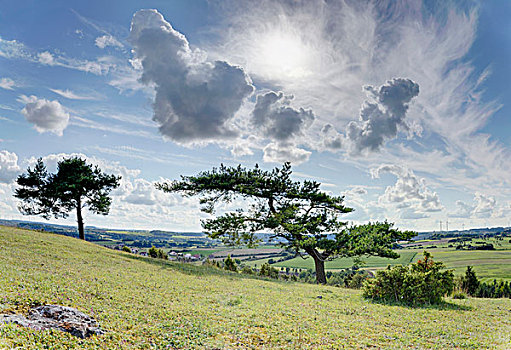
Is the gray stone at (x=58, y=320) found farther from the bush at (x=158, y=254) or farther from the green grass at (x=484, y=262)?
the green grass at (x=484, y=262)

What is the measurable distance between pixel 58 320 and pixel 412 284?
1418 cm

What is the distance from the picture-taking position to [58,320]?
7172 millimetres

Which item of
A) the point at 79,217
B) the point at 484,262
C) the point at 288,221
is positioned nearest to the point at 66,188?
the point at 79,217

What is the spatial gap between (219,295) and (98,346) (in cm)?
744

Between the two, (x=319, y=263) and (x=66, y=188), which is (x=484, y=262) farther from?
(x=66, y=188)

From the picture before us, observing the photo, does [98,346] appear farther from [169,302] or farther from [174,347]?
[169,302]

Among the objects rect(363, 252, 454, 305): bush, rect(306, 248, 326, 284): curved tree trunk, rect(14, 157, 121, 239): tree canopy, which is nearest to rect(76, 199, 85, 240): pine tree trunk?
rect(14, 157, 121, 239): tree canopy

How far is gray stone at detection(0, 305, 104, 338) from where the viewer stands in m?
6.75

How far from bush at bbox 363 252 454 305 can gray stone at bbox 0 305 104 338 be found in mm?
12777

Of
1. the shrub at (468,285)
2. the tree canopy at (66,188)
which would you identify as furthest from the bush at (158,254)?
the shrub at (468,285)

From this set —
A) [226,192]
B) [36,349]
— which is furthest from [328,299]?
[226,192]

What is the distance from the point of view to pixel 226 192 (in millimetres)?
29250

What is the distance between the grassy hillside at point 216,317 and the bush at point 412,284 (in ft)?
2.70

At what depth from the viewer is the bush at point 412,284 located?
13992 mm
